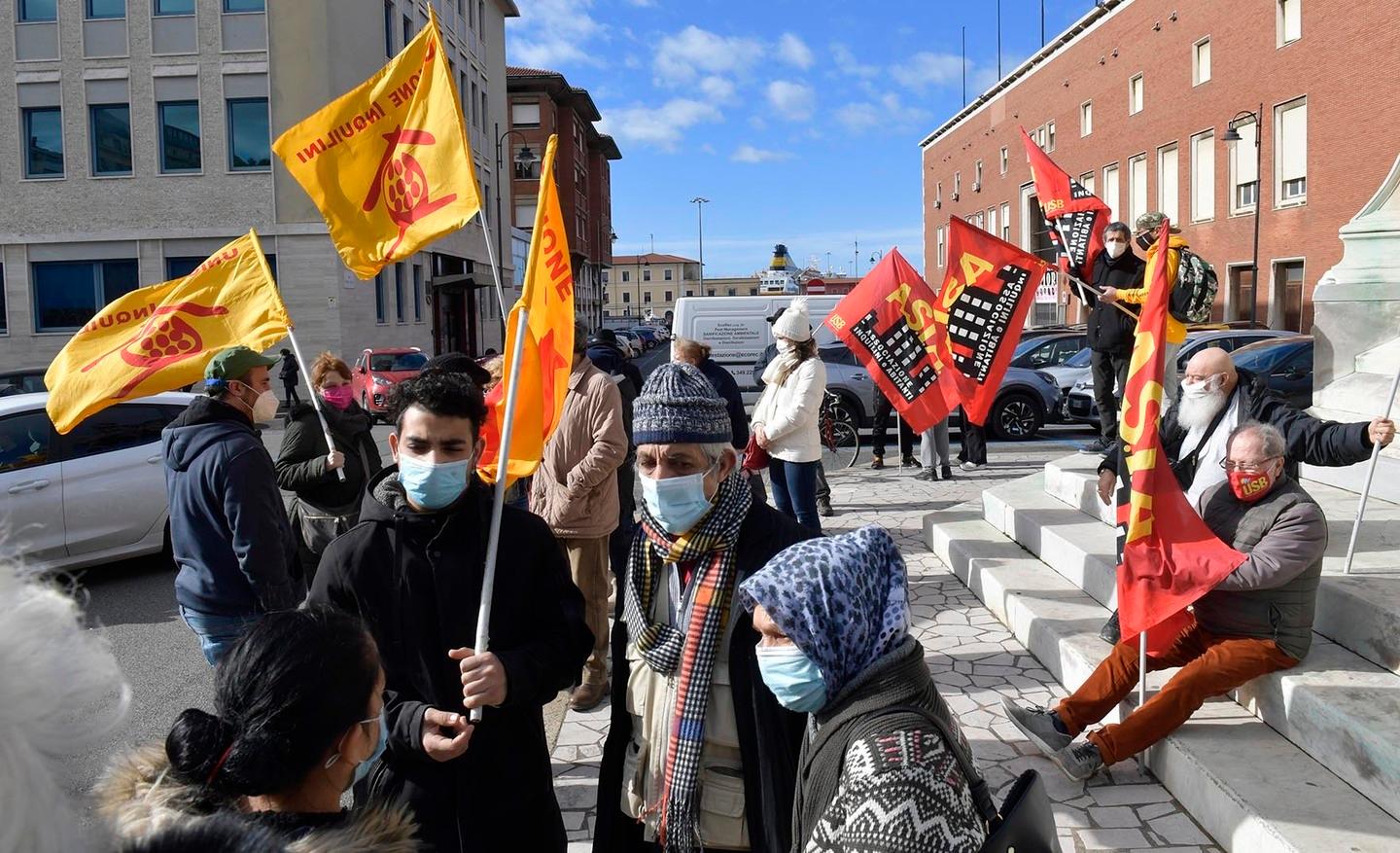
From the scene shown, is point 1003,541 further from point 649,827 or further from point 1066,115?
point 1066,115

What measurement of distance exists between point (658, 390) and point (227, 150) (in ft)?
101

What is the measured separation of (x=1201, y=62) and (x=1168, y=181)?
173 inches

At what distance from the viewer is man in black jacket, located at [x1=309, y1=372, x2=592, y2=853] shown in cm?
246

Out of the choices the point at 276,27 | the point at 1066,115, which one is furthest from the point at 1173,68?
the point at 276,27

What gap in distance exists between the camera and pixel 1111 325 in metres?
8.38

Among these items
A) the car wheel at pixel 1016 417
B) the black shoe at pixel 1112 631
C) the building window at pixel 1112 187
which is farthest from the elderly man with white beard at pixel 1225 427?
the building window at pixel 1112 187

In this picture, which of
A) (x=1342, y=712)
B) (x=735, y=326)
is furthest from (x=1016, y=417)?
(x=1342, y=712)

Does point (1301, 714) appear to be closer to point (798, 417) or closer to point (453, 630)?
point (453, 630)

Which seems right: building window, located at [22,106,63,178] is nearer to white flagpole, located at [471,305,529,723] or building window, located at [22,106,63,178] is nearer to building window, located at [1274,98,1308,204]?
white flagpole, located at [471,305,529,723]

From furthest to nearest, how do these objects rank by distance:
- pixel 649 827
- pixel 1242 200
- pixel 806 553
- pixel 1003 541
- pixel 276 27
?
pixel 1242 200 < pixel 276 27 < pixel 1003 541 < pixel 649 827 < pixel 806 553

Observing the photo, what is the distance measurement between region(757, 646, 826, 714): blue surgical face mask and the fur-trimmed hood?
0.73m

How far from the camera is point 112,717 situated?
98 centimetres

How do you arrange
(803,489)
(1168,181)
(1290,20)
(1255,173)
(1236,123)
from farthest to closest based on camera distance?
(1168,181), (1236,123), (1255,173), (1290,20), (803,489)

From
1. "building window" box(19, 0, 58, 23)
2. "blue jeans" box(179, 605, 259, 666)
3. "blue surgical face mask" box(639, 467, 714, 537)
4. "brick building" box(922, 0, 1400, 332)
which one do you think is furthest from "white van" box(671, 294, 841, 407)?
"building window" box(19, 0, 58, 23)
